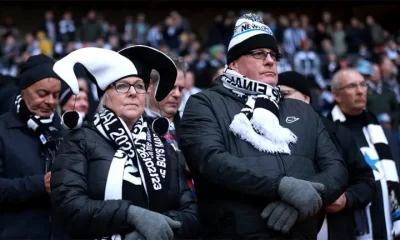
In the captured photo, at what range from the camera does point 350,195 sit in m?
4.41

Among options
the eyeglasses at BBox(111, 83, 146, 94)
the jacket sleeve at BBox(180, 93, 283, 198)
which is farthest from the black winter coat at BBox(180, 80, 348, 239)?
the eyeglasses at BBox(111, 83, 146, 94)

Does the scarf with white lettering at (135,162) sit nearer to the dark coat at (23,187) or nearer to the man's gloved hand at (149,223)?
the man's gloved hand at (149,223)

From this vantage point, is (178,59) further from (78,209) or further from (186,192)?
(78,209)

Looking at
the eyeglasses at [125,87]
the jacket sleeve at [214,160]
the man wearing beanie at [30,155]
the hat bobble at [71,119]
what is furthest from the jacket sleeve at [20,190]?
the jacket sleeve at [214,160]

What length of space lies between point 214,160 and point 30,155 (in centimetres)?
133

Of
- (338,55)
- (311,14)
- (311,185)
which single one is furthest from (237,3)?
(311,185)

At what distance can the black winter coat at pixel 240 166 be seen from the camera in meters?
3.66

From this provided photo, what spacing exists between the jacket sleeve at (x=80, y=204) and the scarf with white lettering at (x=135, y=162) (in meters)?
0.12

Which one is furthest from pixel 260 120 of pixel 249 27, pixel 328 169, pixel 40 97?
pixel 40 97

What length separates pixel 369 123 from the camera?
17.6ft

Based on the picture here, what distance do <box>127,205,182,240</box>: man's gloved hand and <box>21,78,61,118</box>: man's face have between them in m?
1.40

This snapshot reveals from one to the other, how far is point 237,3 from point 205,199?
25344 millimetres

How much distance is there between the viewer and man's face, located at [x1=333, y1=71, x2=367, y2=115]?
17.8 feet

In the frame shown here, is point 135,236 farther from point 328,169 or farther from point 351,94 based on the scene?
point 351,94
